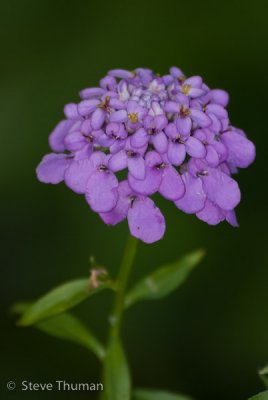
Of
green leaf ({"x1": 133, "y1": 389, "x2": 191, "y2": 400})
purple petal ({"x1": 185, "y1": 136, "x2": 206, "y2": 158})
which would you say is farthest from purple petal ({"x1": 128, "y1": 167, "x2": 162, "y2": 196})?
green leaf ({"x1": 133, "y1": 389, "x2": 191, "y2": 400})

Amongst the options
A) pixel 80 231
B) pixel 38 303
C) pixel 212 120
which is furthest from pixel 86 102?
pixel 80 231

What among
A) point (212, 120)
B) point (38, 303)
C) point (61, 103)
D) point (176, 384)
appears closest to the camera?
point (212, 120)

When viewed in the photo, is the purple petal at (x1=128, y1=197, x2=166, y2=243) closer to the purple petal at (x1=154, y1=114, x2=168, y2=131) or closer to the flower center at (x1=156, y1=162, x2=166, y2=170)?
the flower center at (x1=156, y1=162, x2=166, y2=170)

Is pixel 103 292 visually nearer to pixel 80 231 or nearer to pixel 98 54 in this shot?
pixel 80 231

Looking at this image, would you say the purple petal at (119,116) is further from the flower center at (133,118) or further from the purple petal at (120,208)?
the purple petal at (120,208)

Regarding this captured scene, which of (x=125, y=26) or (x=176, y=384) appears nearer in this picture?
(x=176, y=384)

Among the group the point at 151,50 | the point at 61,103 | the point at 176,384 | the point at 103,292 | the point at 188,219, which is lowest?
the point at 176,384
